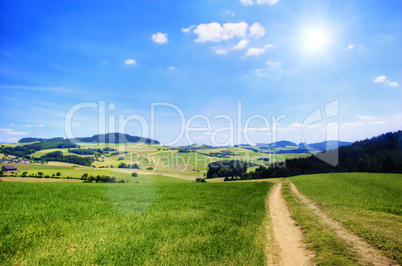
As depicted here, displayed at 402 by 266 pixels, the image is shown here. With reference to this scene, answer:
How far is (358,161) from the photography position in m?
88.1

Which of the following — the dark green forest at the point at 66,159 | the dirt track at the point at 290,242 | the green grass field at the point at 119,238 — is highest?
the green grass field at the point at 119,238

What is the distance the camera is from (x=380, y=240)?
10.9m

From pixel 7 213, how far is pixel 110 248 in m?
7.22

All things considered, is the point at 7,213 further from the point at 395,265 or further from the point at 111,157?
the point at 111,157

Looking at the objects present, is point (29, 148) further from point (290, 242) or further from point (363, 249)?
point (363, 249)

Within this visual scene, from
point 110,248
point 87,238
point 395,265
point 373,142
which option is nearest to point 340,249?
point 395,265

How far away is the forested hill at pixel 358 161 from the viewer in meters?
76.9

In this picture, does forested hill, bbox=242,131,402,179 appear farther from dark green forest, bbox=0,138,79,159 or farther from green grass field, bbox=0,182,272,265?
dark green forest, bbox=0,138,79,159

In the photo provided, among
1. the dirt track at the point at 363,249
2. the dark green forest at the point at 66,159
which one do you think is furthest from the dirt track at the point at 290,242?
→ the dark green forest at the point at 66,159

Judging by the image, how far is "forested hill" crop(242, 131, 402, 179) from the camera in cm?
7694

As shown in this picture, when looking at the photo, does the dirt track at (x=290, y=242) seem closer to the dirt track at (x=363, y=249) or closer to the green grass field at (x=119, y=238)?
the green grass field at (x=119, y=238)

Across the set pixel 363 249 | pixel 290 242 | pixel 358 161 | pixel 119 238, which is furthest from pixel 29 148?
pixel 358 161

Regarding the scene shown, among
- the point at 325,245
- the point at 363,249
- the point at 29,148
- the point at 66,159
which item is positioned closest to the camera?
the point at 363,249

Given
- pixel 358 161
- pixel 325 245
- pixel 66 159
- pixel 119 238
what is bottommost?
pixel 66 159
